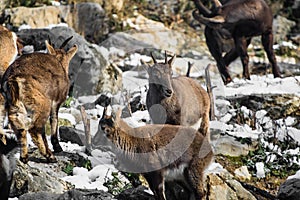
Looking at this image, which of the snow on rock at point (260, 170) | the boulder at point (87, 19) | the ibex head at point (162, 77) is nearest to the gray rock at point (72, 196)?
the ibex head at point (162, 77)

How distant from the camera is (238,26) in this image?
14062 mm

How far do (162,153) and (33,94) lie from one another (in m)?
1.92

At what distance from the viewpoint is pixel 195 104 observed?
942 centimetres

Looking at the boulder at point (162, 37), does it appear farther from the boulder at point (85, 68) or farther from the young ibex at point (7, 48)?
the young ibex at point (7, 48)

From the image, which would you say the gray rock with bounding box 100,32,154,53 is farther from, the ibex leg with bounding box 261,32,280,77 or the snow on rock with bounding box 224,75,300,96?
the snow on rock with bounding box 224,75,300,96

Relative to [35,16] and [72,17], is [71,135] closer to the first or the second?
[35,16]

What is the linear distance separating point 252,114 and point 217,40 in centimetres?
336

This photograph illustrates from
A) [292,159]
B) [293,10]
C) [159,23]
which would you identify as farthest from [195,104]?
[293,10]

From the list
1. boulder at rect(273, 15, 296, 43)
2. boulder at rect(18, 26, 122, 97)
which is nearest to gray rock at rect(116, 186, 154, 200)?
boulder at rect(18, 26, 122, 97)

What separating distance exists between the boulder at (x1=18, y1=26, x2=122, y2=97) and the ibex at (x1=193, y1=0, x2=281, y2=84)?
230cm

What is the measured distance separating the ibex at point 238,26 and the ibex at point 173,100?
182 inches

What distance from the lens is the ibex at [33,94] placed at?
7988 millimetres

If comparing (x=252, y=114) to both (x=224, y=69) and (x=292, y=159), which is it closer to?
(x=292, y=159)

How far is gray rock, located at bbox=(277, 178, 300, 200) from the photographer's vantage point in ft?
26.9
